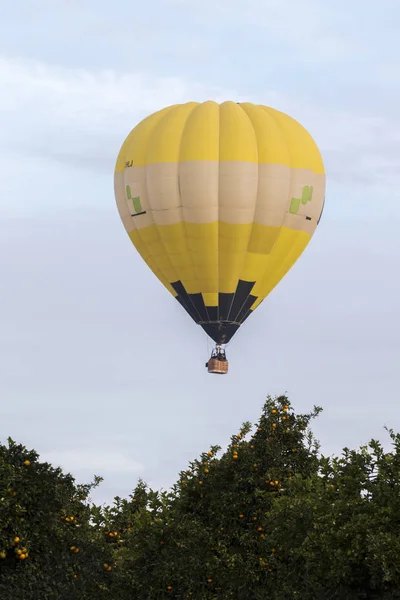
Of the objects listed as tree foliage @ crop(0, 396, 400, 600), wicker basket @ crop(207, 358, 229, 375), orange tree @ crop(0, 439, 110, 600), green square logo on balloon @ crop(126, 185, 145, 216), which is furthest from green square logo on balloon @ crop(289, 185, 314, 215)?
orange tree @ crop(0, 439, 110, 600)

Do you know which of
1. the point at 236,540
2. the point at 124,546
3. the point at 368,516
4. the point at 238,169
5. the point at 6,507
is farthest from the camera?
the point at 238,169

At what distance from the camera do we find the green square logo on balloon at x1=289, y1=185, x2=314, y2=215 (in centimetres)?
6309

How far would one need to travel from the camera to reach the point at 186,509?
139 ft

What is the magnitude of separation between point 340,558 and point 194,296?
105ft

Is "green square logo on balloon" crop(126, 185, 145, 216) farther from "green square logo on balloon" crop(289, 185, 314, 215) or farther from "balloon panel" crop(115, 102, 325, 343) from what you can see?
"green square logo on balloon" crop(289, 185, 314, 215)

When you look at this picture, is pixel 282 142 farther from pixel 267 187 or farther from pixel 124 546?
pixel 124 546

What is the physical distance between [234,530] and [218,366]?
2294cm

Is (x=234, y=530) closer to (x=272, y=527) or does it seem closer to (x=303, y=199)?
(x=272, y=527)

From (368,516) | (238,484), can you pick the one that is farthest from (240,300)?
(368,516)

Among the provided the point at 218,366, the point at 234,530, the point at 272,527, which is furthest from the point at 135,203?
the point at 272,527

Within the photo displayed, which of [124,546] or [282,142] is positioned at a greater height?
[282,142]

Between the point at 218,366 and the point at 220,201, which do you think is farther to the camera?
the point at 218,366

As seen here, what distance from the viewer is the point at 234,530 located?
1574 inches

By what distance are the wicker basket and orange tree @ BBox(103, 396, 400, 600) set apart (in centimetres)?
1697
